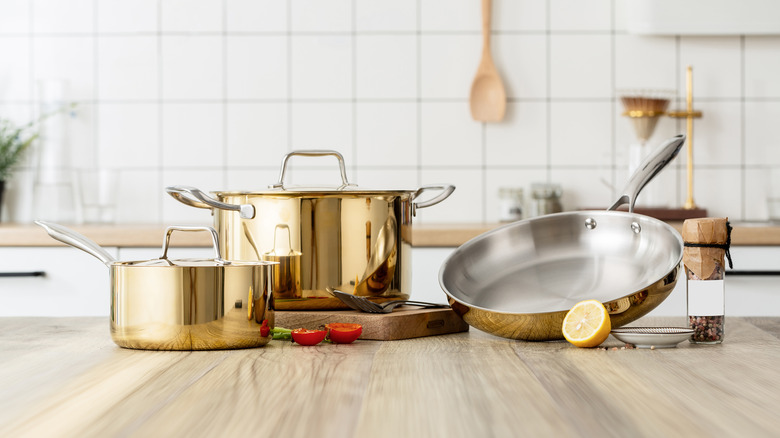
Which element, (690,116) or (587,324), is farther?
(690,116)

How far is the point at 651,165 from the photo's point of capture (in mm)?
939

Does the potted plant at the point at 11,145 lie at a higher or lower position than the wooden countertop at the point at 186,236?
higher

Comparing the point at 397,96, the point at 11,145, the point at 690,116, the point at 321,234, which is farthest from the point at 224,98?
A: the point at 321,234

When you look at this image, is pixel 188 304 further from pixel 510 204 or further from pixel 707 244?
pixel 510 204

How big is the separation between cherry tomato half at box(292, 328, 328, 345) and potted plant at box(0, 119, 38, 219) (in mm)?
1850

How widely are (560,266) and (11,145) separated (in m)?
1.94

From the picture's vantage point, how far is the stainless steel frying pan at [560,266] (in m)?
0.87

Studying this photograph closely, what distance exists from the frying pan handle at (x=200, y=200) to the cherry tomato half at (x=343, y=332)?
153 millimetres

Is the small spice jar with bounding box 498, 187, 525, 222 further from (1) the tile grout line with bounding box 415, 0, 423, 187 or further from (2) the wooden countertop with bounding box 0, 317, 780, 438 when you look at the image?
(2) the wooden countertop with bounding box 0, 317, 780, 438

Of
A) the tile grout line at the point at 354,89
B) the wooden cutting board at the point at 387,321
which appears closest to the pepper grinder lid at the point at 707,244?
the wooden cutting board at the point at 387,321

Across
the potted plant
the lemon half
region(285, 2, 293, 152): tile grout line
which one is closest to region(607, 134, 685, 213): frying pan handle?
the lemon half

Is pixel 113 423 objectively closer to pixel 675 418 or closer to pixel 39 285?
pixel 675 418

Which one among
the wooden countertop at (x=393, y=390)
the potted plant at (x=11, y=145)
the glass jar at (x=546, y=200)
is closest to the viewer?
the wooden countertop at (x=393, y=390)

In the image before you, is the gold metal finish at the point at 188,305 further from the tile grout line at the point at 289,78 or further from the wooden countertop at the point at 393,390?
the tile grout line at the point at 289,78
